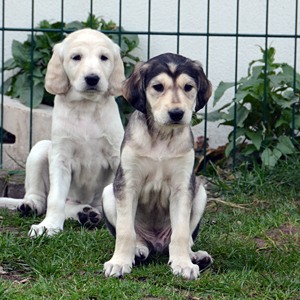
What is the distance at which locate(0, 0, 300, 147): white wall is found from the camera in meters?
7.53

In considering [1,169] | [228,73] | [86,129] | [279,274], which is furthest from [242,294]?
[228,73]

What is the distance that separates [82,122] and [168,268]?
1.85m

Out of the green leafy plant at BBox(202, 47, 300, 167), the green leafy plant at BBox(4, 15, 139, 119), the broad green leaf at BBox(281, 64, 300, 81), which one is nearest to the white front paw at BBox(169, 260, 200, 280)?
the green leafy plant at BBox(202, 47, 300, 167)

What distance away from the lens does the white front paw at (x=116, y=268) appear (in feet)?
11.1

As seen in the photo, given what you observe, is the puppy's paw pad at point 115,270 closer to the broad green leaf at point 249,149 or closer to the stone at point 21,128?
the broad green leaf at point 249,149

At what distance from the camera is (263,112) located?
629cm

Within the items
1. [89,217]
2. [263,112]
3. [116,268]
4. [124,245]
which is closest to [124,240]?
[124,245]

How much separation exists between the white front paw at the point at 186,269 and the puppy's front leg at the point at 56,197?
136 cm

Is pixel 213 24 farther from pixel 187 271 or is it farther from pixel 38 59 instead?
pixel 187 271

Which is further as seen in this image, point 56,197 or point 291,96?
point 291,96

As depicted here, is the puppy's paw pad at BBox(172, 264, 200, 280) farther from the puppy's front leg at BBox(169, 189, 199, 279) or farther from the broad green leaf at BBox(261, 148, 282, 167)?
the broad green leaf at BBox(261, 148, 282, 167)

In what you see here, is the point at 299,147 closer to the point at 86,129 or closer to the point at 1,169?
the point at 86,129

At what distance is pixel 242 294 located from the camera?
10.3 feet

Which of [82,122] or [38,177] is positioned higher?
[82,122]
